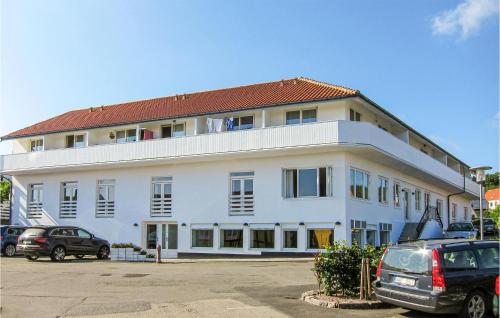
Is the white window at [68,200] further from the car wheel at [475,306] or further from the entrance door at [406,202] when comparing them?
the car wheel at [475,306]

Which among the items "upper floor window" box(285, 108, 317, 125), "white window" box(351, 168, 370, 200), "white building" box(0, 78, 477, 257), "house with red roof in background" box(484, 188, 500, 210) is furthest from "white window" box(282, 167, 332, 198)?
"house with red roof in background" box(484, 188, 500, 210)

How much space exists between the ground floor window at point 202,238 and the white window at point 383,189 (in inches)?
368

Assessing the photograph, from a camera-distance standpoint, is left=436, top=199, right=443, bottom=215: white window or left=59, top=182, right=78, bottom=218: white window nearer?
left=59, top=182, right=78, bottom=218: white window

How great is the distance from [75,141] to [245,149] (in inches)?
532

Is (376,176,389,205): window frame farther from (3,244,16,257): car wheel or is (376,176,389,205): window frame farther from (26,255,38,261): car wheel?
(3,244,16,257): car wheel

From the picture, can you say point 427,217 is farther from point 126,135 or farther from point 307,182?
point 126,135

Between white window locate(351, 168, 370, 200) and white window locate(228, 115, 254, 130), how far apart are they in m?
5.84

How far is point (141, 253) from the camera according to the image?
23922 mm

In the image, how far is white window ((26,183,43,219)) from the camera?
32844mm

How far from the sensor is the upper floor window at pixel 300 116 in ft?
84.3

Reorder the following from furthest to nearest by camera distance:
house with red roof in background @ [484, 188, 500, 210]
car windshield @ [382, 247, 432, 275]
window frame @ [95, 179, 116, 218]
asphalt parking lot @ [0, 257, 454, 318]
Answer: house with red roof in background @ [484, 188, 500, 210]
window frame @ [95, 179, 116, 218]
asphalt parking lot @ [0, 257, 454, 318]
car windshield @ [382, 247, 432, 275]

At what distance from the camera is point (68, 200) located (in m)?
31.9

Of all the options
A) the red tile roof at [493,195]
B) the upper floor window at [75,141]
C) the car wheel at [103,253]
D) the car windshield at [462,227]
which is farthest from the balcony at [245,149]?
the red tile roof at [493,195]

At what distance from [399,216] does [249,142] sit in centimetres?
1147
